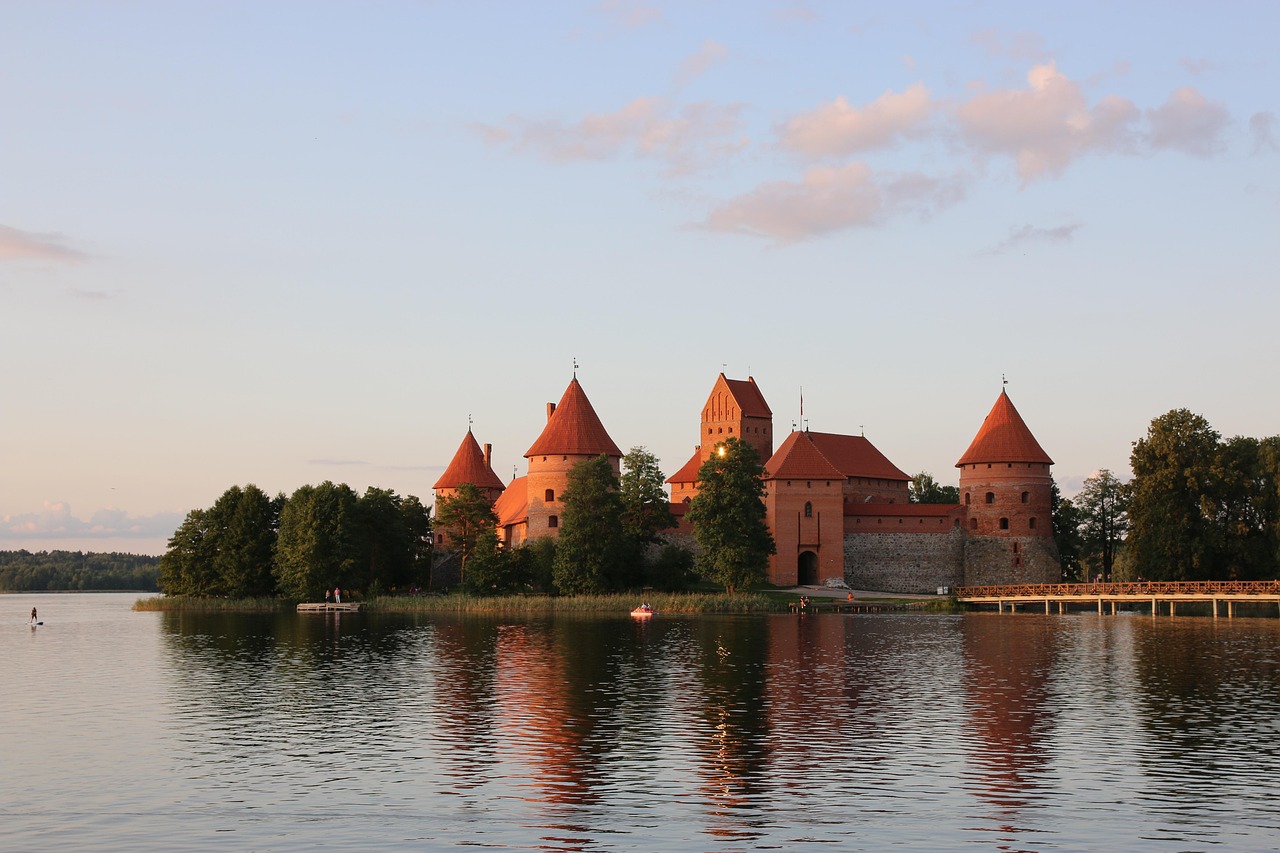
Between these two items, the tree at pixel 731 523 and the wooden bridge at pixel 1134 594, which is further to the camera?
the tree at pixel 731 523

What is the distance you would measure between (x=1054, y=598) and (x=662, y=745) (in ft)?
133

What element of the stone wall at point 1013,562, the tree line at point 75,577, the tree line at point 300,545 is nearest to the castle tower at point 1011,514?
the stone wall at point 1013,562

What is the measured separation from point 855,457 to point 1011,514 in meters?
9.58

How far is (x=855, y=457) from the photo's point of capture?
72750 mm

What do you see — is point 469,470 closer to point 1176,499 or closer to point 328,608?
point 328,608

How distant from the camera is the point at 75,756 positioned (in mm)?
17812

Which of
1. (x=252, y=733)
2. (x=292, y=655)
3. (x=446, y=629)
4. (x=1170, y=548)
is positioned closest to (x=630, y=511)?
(x=446, y=629)

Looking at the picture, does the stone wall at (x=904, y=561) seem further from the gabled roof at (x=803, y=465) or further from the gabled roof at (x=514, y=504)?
the gabled roof at (x=514, y=504)

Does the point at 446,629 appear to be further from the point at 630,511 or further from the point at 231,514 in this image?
the point at 231,514

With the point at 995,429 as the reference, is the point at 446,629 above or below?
below

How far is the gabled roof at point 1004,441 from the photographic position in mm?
66312

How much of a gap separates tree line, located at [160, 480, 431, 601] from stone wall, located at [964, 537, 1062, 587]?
27.2 metres

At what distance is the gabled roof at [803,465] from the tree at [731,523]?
952 cm

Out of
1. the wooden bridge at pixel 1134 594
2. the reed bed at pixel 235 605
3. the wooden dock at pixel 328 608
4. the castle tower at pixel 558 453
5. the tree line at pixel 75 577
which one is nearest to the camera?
the wooden bridge at pixel 1134 594
